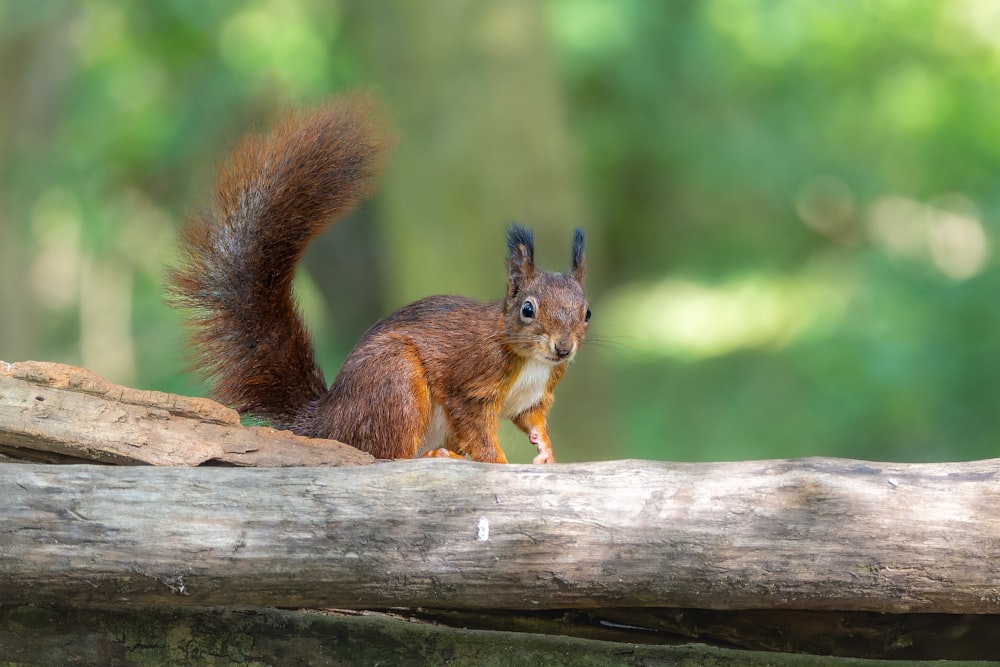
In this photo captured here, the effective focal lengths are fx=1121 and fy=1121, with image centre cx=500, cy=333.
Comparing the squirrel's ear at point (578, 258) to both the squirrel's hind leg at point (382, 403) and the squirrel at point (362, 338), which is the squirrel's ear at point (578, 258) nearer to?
the squirrel at point (362, 338)

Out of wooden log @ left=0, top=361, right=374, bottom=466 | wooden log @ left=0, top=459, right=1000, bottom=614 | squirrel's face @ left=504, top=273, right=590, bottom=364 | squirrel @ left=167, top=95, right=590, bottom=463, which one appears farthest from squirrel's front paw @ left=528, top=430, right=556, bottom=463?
wooden log @ left=0, top=459, right=1000, bottom=614

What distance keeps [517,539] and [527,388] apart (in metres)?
0.54

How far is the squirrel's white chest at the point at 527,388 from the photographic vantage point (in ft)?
5.53

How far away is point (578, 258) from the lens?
1.76m

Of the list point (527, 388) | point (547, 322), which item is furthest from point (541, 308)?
point (527, 388)

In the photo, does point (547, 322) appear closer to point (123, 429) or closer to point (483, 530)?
point (483, 530)

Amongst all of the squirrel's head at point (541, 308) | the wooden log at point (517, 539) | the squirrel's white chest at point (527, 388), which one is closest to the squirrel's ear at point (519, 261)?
the squirrel's head at point (541, 308)

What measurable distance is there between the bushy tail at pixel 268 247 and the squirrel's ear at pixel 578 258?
0.33 meters

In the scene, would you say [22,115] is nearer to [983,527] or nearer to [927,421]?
[927,421]

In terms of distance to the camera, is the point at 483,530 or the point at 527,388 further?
the point at 527,388

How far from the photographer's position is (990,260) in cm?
353

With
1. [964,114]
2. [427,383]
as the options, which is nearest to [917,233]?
[964,114]

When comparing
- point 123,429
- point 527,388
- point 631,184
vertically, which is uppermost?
point 631,184

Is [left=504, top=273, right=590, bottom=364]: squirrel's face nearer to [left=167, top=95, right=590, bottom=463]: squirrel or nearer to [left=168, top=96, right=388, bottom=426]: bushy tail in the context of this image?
[left=167, top=95, right=590, bottom=463]: squirrel
